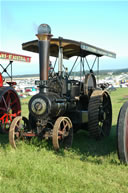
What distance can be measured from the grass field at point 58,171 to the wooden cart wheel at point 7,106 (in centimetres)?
116

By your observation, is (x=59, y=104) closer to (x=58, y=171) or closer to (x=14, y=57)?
(x=58, y=171)

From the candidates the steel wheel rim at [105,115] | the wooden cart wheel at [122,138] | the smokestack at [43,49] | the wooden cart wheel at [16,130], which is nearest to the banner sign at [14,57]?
the smokestack at [43,49]

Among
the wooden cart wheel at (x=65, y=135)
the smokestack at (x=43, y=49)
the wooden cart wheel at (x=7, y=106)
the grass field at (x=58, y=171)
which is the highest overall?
the smokestack at (x=43, y=49)

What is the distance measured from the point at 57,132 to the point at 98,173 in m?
1.18

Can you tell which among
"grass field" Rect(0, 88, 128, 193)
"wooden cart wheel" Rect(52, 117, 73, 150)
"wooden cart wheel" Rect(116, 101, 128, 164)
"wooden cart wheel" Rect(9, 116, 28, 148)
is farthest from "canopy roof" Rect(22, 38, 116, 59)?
"grass field" Rect(0, 88, 128, 193)

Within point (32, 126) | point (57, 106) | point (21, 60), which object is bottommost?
point (32, 126)

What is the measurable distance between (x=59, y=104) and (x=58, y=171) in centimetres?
174

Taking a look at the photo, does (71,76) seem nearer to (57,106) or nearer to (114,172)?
(57,106)

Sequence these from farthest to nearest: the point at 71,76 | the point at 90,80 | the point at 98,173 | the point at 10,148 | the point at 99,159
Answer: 1. the point at 90,80
2. the point at 71,76
3. the point at 10,148
4. the point at 99,159
5. the point at 98,173

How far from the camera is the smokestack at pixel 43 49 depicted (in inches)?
175

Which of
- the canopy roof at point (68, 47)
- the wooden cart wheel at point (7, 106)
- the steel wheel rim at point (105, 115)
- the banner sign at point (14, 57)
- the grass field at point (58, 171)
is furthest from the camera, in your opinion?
the steel wheel rim at point (105, 115)

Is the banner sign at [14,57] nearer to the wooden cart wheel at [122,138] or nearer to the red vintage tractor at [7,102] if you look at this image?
the red vintage tractor at [7,102]

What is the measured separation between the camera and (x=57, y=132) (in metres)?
4.20

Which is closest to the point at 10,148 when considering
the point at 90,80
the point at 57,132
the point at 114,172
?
the point at 57,132
